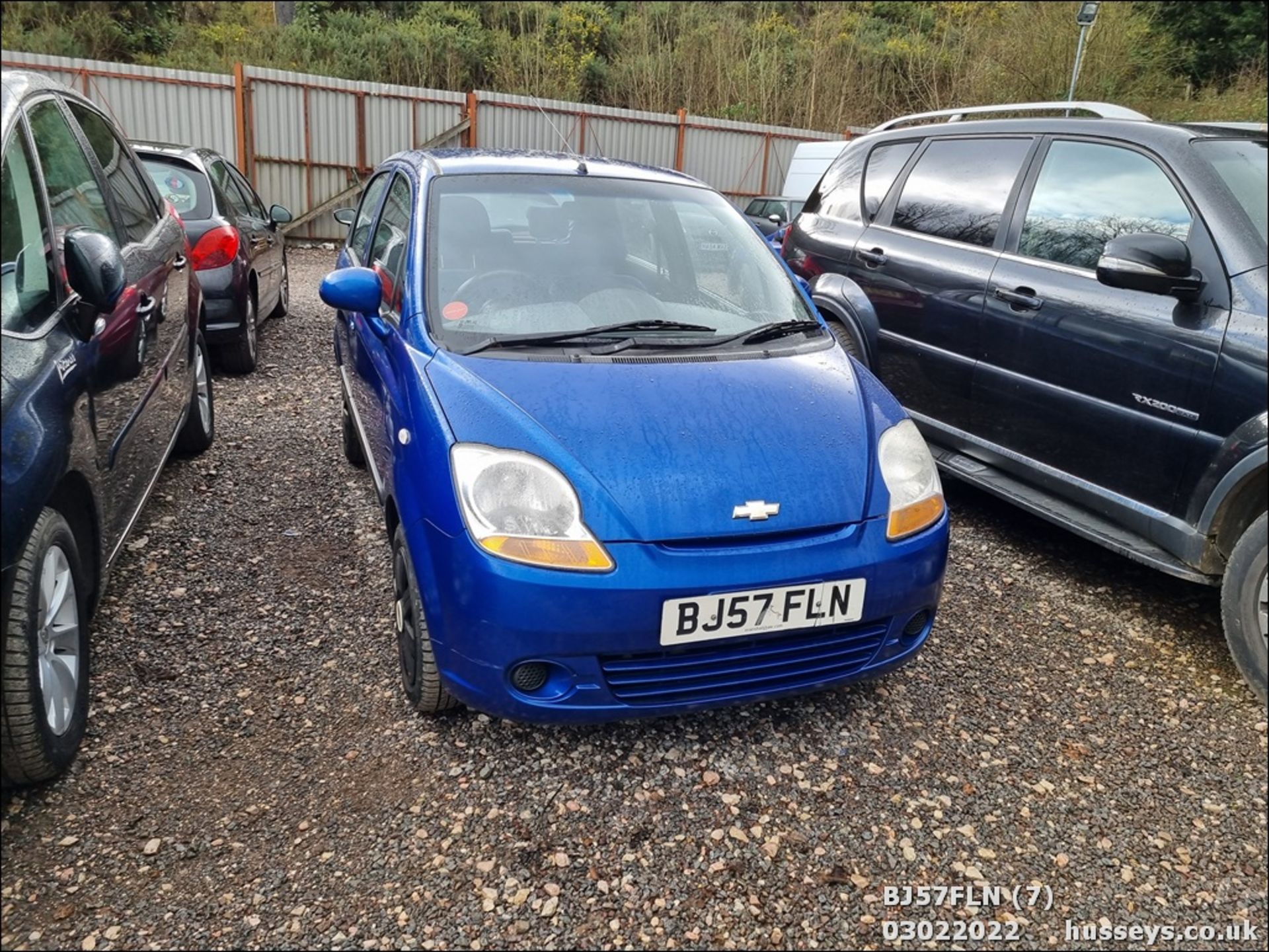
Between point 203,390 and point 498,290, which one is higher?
point 498,290

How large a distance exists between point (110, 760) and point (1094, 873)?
7.95ft

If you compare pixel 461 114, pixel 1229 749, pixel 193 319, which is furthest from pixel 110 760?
pixel 461 114

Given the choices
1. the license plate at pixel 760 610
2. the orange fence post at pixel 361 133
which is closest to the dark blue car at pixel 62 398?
the license plate at pixel 760 610

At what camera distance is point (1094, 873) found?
2.06 metres

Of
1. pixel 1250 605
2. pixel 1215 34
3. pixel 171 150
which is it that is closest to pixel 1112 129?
pixel 1250 605

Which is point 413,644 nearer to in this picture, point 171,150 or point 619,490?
point 619,490

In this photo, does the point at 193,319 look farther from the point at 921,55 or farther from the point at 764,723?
the point at 921,55

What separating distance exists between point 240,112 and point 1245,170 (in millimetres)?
12742

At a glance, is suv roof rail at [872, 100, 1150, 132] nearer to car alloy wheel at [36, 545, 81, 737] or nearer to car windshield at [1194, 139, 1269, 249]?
car windshield at [1194, 139, 1269, 249]

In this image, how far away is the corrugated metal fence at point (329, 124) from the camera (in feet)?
40.2

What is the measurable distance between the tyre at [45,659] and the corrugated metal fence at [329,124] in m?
10.4

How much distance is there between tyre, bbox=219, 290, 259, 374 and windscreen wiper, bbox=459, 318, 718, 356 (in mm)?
3608

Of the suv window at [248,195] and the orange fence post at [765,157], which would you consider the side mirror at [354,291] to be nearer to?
the suv window at [248,195]

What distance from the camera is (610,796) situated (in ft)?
7.45
